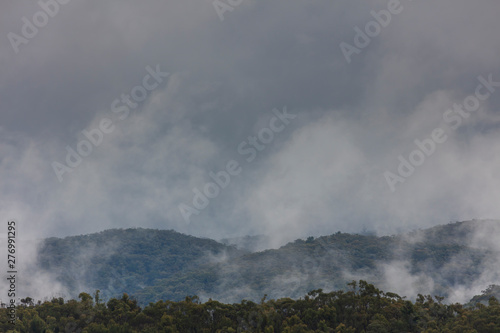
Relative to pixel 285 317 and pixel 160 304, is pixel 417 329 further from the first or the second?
pixel 160 304

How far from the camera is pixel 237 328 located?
43562mm

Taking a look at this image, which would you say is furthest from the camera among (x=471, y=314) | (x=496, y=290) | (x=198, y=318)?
(x=496, y=290)

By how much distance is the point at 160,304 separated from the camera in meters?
47.1

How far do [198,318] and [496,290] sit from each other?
141763 mm

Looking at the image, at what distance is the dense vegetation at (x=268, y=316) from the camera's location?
4238cm

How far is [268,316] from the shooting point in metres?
43.9

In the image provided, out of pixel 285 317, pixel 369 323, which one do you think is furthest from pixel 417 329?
pixel 285 317

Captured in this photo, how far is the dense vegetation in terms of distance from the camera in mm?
42375

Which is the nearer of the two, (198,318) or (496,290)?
(198,318)

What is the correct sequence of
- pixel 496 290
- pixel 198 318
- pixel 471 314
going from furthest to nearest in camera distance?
pixel 496 290
pixel 198 318
pixel 471 314

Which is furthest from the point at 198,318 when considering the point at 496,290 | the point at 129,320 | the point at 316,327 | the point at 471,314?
the point at 496,290

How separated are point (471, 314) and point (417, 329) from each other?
4595 millimetres

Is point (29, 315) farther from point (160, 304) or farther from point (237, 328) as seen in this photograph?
point (237, 328)

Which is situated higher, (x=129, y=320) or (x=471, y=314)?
(x=129, y=320)
